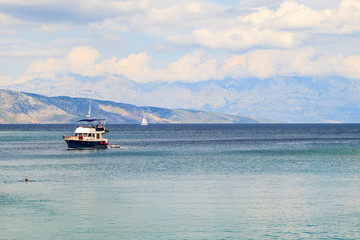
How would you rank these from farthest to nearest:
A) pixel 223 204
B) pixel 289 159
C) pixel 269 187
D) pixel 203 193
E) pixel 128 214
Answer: pixel 289 159
pixel 269 187
pixel 203 193
pixel 223 204
pixel 128 214

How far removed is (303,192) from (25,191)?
38545 mm

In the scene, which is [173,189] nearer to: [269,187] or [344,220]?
[269,187]

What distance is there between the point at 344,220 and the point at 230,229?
12.2 m

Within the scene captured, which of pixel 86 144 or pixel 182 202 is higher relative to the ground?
pixel 86 144

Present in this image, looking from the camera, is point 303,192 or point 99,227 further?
point 303,192

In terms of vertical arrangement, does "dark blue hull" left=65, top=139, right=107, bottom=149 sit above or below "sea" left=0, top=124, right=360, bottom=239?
above

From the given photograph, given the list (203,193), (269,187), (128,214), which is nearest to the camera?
(128,214)

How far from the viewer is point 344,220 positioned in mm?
56531

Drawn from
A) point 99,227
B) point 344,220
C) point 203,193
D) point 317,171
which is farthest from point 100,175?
point 344,220

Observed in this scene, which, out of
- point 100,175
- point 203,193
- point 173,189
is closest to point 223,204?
point 203,193

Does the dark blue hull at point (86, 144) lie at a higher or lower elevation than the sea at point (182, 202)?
higher

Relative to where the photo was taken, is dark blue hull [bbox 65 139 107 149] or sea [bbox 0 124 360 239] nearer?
sea [bbox 0 124 360 239]

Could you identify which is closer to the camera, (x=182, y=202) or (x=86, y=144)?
(x=182, y=202)

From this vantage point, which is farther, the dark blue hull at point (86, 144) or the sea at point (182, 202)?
the dark blue hull at point (86, 144)
